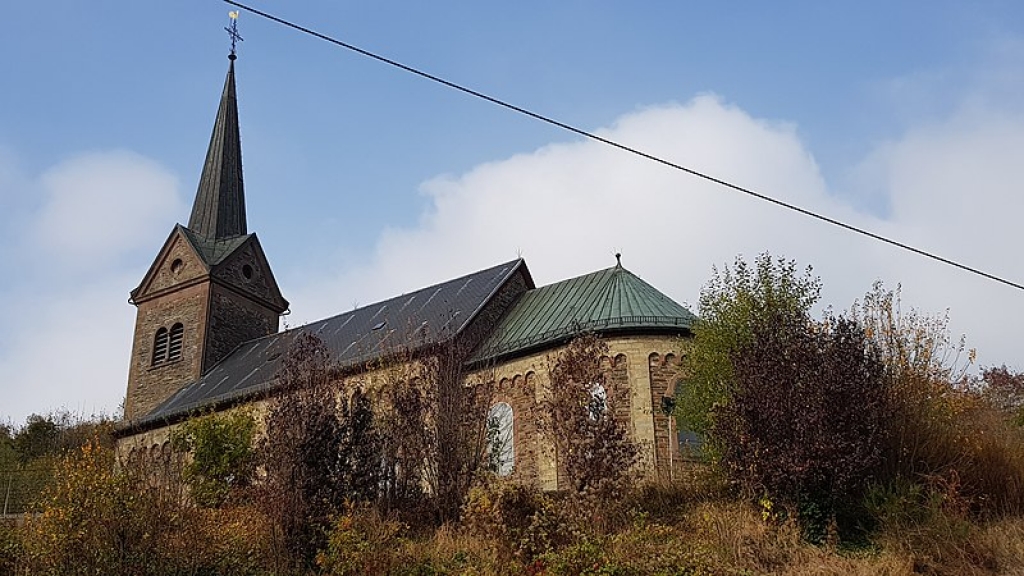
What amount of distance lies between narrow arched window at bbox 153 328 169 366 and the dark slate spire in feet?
14.6

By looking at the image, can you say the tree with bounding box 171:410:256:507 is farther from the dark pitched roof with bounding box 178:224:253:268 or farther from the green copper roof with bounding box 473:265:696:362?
the dark pitched roof with bounding box 178:224:253:268

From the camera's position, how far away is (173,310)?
1407 inches

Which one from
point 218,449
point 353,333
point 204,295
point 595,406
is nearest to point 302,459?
point 595,406

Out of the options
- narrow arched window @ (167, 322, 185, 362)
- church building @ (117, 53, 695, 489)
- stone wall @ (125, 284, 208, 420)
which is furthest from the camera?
narrow arched window @ (167, 322, 185, 362)

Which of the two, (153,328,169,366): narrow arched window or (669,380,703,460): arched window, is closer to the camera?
(669,380,703,460): arched window

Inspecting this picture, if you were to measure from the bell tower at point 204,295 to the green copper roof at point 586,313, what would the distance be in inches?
556

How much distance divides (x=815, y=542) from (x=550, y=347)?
9.90m

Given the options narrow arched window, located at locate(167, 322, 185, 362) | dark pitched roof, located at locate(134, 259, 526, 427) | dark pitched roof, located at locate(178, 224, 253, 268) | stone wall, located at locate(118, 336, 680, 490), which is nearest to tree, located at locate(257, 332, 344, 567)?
stone wall, located at locate(118, 336, 680, 490)

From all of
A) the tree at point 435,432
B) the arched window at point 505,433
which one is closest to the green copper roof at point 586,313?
the arched window at point 505,433

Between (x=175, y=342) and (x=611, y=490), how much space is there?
25936 mm

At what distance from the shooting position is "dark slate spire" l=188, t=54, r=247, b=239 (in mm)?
37531

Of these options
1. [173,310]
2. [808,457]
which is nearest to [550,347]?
[808,457]

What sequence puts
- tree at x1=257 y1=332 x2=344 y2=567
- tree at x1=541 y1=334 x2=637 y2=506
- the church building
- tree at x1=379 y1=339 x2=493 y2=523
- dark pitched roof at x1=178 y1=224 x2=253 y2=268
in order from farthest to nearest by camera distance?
dark pitched roof at x1=178 y1=224 x2=253 y2=268
the church building
tree at x1=379 y1=339 x2=493 y2=523
tree at x1=541 y1=334 x2=637 y2=506
tree at x1=257 y1=332 x2=344 y2=567

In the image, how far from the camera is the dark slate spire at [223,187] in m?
37.5
